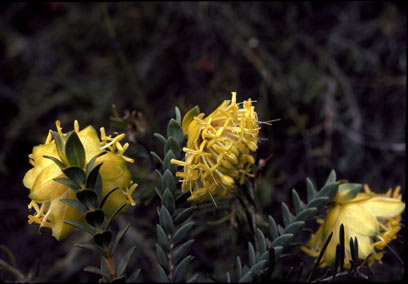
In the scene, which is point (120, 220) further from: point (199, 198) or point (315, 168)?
point (315, 168)

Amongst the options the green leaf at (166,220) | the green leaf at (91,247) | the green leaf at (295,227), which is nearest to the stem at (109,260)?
the green leaf at (91,247)

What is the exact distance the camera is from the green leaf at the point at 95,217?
24.5 inches

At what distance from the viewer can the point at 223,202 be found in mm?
1006

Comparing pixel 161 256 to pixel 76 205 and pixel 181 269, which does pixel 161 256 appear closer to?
pixel 181 269

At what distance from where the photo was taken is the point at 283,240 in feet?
2.51

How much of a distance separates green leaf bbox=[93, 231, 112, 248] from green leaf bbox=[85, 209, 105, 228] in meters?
0.02

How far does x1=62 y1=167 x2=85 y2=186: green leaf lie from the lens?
600 mm

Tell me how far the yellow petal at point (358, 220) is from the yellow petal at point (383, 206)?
0.02 meters

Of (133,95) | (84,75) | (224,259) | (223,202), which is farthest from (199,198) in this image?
(84,75)

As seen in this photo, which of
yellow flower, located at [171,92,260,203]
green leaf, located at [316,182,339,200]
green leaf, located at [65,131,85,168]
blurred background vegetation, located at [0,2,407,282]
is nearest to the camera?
green leaf, located at [65,131,85,168]

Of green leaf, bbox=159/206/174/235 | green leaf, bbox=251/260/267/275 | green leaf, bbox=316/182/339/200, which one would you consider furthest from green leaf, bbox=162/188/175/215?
green leaf, bbox=316/182/339/200

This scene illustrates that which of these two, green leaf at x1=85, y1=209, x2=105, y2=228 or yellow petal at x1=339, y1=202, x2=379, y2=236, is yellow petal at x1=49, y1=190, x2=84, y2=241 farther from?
yellow petal at x1=339, y1=202, x2=379, y2=236

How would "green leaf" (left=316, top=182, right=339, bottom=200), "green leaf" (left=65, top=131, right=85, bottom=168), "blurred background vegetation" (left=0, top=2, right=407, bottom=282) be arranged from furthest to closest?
1. "blurred background vegetation" (left=0, top=2, right=407, bottom=282)
2. "green leaf" (left=316, top=182, right=339, bottom=200)
3. "green leaf" (left=65, top=131, right=85, bottom=168)

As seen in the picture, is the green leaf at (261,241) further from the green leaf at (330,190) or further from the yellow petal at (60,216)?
the yellow petal at (60,216)
